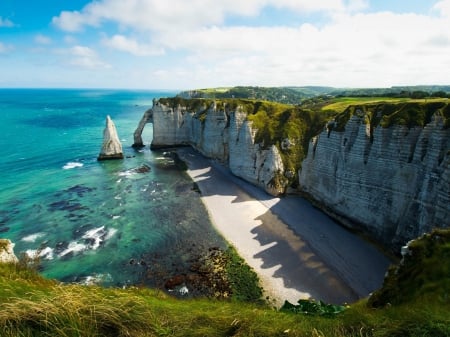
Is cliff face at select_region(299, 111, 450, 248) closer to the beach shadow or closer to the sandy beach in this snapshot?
the sandy beach

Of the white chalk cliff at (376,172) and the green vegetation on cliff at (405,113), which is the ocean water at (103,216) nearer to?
the white chalk cliff at (376,172)

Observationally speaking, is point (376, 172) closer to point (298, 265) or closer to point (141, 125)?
point (298, 265)

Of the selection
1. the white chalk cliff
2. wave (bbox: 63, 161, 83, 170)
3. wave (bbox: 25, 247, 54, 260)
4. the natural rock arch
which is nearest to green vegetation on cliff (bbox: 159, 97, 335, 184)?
the white chalk cliff

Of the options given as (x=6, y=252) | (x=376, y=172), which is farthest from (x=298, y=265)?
(x=6, y=252)

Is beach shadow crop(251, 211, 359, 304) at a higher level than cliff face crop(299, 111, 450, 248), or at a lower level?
lower

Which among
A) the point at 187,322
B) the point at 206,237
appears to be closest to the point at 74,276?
the point at 206,237

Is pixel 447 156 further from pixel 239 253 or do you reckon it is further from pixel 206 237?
pixel 206 237
